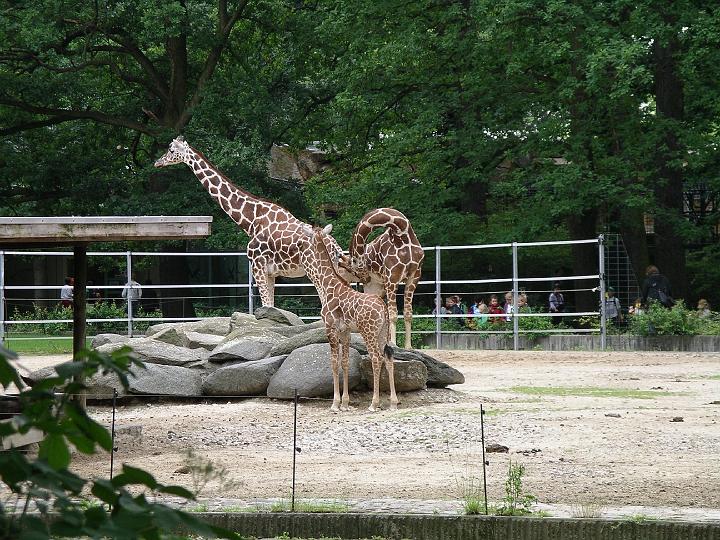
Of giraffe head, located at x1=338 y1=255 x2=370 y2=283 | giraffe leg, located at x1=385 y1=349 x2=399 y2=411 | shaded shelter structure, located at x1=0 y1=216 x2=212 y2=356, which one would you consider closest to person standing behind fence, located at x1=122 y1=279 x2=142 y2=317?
giraffe head, located at x1=338 y1=255 x2=370 y2=283

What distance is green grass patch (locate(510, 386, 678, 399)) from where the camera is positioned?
15602 mm

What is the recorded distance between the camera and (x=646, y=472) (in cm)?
988

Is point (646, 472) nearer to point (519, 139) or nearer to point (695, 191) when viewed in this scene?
point (519, 139)

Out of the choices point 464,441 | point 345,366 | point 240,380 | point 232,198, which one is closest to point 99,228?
point 464,441

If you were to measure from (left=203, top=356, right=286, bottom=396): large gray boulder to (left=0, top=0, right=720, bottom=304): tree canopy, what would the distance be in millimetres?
12015

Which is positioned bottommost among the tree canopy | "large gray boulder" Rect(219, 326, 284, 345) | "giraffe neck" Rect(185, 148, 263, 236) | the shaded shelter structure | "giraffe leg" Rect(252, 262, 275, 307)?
"large gray boulder" Rect(219, 326, 284, 345)

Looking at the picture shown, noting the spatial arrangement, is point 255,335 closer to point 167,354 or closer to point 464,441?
point 167,354

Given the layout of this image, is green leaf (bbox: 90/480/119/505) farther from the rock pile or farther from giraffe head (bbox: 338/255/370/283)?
giraffe head (bbox: 338/255/370/283)

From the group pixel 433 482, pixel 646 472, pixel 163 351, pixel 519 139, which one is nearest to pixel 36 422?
pixel 433 482

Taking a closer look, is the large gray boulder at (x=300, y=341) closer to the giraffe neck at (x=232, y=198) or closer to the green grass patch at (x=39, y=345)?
the giraffe neck at (x=232, y=198)

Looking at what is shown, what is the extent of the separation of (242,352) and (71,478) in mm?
14082

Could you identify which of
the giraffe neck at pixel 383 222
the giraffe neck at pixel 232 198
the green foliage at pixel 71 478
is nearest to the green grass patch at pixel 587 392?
the giraffe neck at pixel 383 222

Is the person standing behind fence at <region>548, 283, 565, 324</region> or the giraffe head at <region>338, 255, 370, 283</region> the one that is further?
the person standing behind fence at <region>548, 283, 565, 324</region>

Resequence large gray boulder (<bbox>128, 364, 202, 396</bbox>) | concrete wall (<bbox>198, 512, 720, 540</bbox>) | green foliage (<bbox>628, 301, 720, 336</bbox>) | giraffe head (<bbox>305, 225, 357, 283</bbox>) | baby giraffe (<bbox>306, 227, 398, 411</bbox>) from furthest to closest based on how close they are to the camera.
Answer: green foliage (<bbox>628, 301, 720, 336</bbox>) → large gray boulder (<bbox>128, 364, 202, 396</bbox>) → giraffe head (<bbox>305, 225, 357, 283</bbox>) → baby giraffe (<bbox>306, 227, 398, 411</bbox>) → concrete wall (<bbox>198, 512, 720, 540</bbox>)
